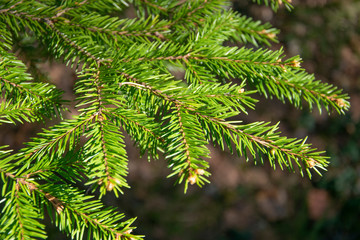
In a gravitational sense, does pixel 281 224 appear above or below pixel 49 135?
below

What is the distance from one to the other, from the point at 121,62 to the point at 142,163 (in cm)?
222

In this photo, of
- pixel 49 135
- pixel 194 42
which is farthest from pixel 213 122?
pixel 49 135

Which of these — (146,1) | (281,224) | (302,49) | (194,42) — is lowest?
(281,224)

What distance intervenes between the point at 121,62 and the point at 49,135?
0.30 m

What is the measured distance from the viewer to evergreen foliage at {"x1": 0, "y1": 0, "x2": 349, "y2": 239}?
806 millimetres

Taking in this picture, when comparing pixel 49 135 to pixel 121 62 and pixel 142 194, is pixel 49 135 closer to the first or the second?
pixel 121 62

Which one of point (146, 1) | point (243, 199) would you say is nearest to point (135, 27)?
point (146, 1)

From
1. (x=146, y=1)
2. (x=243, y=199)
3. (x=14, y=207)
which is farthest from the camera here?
(x=243, y=199)

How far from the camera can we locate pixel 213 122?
2.91 ft

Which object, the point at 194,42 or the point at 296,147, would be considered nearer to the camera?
the point at 296,147

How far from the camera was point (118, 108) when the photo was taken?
87 cm

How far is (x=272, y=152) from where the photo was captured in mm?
886

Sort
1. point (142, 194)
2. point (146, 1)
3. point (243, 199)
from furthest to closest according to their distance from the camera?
point (243, 199)
point (142, 194)
point (146, 1)

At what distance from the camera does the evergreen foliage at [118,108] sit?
81cm
